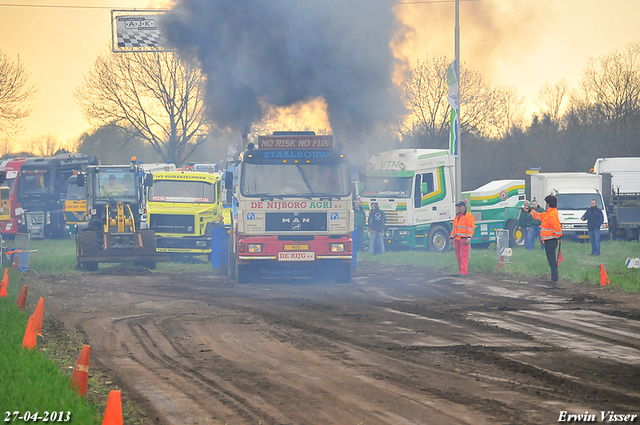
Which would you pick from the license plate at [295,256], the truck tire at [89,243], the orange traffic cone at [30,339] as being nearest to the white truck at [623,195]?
the license plate at [295,256]

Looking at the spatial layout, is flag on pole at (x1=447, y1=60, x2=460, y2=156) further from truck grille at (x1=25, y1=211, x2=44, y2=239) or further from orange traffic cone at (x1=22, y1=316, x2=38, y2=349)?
truck grille at (x1=25, y1=211, x2=44, y2=239)

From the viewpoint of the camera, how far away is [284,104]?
757 inches

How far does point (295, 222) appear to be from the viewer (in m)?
15.3

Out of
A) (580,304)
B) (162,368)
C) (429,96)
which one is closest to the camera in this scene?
(162,368)

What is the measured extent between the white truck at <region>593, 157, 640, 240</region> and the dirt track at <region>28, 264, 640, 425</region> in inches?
677

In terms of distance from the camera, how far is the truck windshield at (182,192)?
2245 cm

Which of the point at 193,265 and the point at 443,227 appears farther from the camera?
the point at 443,227

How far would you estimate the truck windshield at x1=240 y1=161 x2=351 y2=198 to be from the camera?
15.3 m

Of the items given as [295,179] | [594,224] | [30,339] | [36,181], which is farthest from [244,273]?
[36,181]

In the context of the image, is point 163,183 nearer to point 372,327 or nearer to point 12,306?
point 12,306

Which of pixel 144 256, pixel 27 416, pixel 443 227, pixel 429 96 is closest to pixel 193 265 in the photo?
pixel 144 256

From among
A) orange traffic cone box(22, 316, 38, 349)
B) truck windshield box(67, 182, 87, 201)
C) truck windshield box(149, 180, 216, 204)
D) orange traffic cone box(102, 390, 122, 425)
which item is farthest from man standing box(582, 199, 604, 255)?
truck windshield box(67, 182, 87, 201)

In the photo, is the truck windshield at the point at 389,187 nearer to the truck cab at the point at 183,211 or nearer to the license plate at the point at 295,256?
the truck cab at the point at 183,211

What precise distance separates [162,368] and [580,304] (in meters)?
7.98
